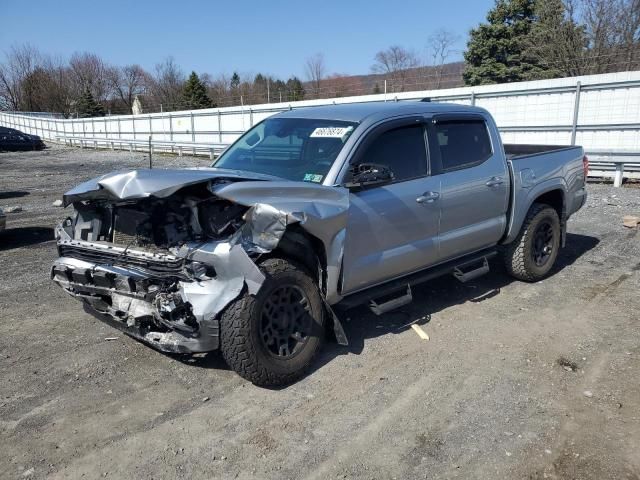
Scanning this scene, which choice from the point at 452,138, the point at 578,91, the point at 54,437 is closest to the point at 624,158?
the point at 578,91

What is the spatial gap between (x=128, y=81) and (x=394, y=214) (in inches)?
3174

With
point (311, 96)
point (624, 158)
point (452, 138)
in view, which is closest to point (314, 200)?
point (452, 138)

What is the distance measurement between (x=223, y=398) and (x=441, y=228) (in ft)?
7.97

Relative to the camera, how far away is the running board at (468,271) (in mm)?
5141

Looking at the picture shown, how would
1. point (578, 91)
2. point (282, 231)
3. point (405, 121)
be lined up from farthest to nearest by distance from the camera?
point (578, 91), point (405, 121), point (282, 231)

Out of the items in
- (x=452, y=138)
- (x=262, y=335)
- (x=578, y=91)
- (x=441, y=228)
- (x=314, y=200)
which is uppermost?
(x=578, y=91)

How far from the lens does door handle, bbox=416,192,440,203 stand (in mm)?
4596

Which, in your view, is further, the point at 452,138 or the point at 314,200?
the point at 452,138

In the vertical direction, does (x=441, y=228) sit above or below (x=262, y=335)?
above

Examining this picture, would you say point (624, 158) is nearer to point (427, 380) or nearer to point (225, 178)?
point (427, 380)

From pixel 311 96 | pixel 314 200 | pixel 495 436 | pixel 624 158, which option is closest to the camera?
pixel 495 436

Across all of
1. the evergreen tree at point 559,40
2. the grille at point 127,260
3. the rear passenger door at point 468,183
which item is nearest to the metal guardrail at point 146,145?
the rear passenger door at point 468,183

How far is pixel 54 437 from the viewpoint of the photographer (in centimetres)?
323

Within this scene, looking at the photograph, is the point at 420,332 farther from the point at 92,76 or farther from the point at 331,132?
the point at 92,76
